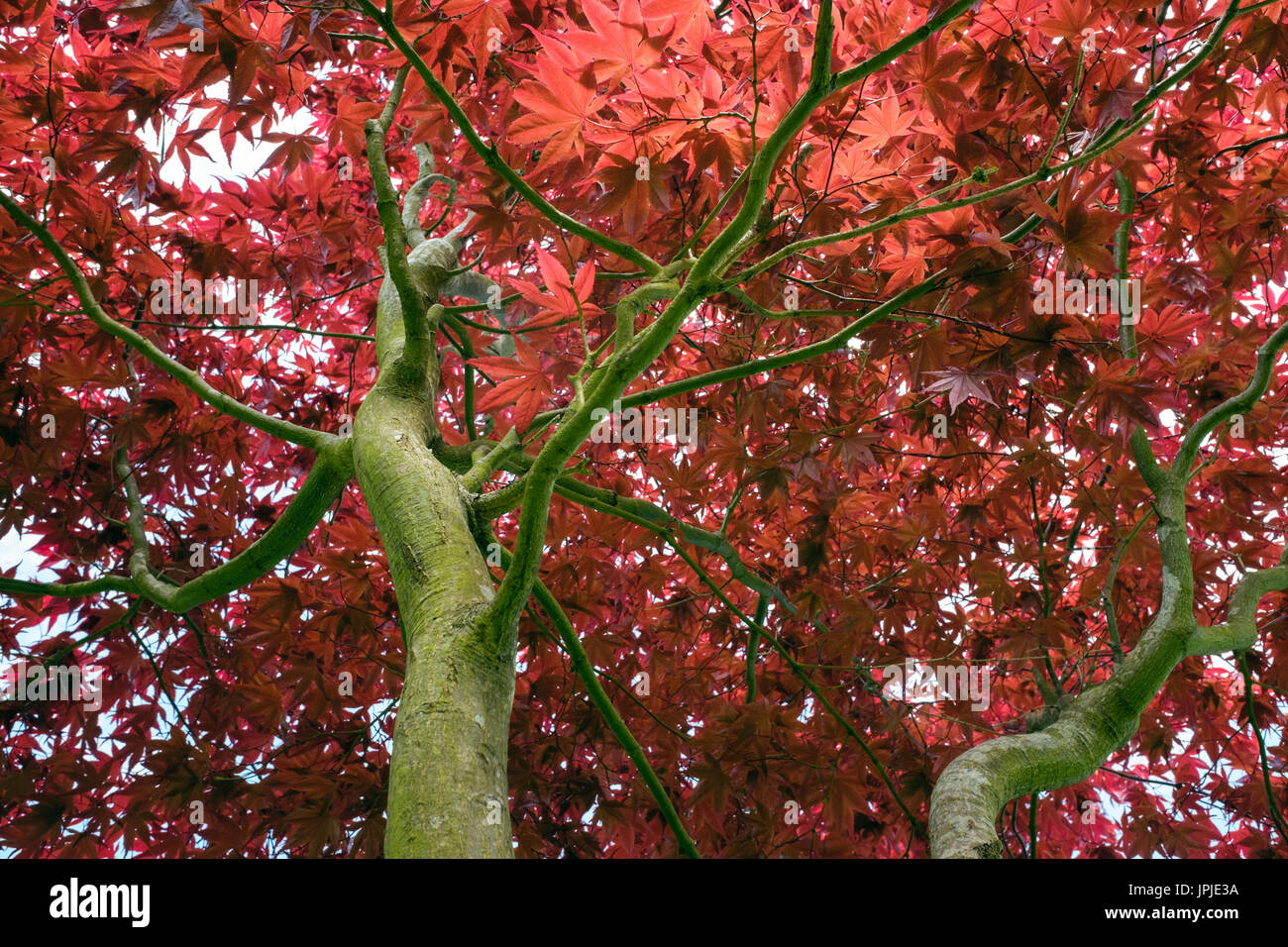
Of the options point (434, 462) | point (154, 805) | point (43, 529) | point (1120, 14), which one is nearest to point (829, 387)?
point (1120, 14)

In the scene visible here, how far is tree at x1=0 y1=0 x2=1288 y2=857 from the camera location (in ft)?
5.78

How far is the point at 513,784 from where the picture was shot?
2809 millimetres

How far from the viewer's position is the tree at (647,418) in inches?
69.4

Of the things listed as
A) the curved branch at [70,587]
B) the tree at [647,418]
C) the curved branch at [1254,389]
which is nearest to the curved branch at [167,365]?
the tree at [647,418]

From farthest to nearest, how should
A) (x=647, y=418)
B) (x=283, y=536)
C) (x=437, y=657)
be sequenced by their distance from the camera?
(x=647, y=418) → (x=283, y=536) → (x=437, y=657)

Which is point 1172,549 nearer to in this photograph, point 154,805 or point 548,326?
point 548,326

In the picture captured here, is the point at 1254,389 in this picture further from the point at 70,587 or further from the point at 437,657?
the point at 70,587

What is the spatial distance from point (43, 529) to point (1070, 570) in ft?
12.7

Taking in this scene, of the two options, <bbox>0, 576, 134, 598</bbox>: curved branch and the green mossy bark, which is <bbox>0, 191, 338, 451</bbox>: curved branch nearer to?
the green mossy bark

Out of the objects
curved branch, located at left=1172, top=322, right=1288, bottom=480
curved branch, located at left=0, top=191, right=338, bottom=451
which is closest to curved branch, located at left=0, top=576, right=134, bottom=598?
curved branch, located at left=0, top=191, right=338, bottom=451

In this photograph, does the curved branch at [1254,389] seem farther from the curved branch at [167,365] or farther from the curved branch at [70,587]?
the curved branch at [70,587]

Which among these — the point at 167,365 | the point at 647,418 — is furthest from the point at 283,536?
the point at 647,418

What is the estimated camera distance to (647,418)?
3.02 meters

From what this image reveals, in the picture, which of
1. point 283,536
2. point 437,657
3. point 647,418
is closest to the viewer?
point 437,657
